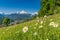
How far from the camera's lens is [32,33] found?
1066cm

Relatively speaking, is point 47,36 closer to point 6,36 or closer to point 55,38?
point 55,38

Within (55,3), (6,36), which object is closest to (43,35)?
(6,36)

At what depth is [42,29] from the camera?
34.9 ft

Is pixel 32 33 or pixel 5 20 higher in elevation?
pixel 32 33

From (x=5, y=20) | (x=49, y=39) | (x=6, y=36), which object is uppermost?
(x=49, y=39)

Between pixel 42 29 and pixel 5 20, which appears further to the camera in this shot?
pixel 5 20

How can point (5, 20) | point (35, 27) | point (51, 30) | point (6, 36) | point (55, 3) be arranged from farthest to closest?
point (5, 20) → point (55, 3) → point (6, 36) → point (35, 27) → point (51, 30)

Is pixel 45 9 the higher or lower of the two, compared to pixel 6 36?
lower

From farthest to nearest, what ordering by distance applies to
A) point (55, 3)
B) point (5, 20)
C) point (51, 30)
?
point (5, 20)
point (55, 3)
point (51, 30)

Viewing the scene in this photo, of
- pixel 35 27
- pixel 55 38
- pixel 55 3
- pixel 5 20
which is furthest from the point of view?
pixel 5 20

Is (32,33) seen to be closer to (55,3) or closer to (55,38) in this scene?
(55,38)

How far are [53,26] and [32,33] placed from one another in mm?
1083

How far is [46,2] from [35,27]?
80.6m

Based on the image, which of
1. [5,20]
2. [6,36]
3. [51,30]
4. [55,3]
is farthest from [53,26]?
[5,20]
